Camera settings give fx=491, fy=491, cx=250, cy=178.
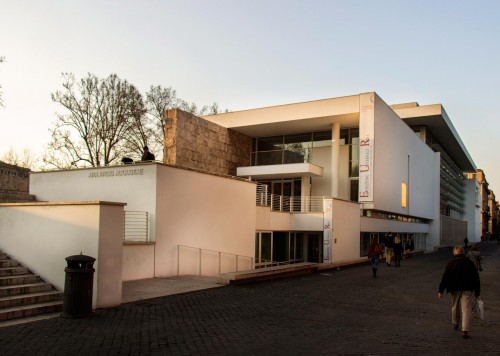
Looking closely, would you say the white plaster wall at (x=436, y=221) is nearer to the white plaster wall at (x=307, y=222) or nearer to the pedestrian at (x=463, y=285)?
the white plaster wall at (x=307, y=222)

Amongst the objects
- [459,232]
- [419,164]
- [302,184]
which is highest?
[419,164]

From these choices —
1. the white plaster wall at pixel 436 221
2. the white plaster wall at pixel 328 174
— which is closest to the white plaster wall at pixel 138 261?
the white plaster wall at pixel 328 174

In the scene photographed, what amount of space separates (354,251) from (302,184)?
814 cm

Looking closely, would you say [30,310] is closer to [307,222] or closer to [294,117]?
[307,222]

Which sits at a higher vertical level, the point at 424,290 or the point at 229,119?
the point at 229,119

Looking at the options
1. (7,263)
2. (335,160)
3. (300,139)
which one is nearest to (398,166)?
(335,160)

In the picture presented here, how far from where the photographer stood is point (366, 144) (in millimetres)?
33469

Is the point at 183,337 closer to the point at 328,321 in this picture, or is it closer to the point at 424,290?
the point at 328,321

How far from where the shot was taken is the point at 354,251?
31.4m

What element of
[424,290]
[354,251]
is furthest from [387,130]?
[424,290]

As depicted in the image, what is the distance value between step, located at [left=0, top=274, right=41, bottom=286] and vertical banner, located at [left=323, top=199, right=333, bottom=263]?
62.2 ft

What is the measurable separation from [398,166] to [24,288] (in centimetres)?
3544

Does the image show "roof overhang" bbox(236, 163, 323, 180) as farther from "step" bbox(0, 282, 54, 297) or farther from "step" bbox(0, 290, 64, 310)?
"step" bbox(0, 290, 64, 310)

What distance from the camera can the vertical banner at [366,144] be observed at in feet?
109
